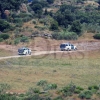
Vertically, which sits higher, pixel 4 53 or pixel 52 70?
pixel 4 53

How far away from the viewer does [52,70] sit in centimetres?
3428

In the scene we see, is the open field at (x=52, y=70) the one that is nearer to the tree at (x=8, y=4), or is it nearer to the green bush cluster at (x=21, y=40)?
the green bush cluster at (x=21, y=40)

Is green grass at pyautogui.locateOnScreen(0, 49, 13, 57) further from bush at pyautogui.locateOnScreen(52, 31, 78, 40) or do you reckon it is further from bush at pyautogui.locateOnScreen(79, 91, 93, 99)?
bush at pyautogui.locateOnScreen(79, 91, 93, 99)

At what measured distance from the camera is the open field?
29.3m

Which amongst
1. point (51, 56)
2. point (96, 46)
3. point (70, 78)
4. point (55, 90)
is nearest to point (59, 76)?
point (70, 78)

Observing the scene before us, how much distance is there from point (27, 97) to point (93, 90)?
4262 mm

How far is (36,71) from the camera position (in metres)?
33.4

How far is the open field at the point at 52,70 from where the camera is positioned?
29266 mm

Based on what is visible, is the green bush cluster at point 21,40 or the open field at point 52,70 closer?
the open field at point 52,70

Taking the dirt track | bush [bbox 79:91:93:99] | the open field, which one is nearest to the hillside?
the dirt track

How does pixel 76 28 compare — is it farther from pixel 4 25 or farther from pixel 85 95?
pixel 85 95

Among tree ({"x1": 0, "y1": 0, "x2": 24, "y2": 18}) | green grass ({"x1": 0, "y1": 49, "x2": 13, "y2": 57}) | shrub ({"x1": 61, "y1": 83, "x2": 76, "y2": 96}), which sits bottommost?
shrub ({"x1": 61, "y1": 83, "x2": 76, "y2": 96})

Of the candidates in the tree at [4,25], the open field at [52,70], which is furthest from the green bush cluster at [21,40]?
the open field at [52,70]

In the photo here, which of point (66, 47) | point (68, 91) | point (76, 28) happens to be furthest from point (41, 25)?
point (68, 91)
